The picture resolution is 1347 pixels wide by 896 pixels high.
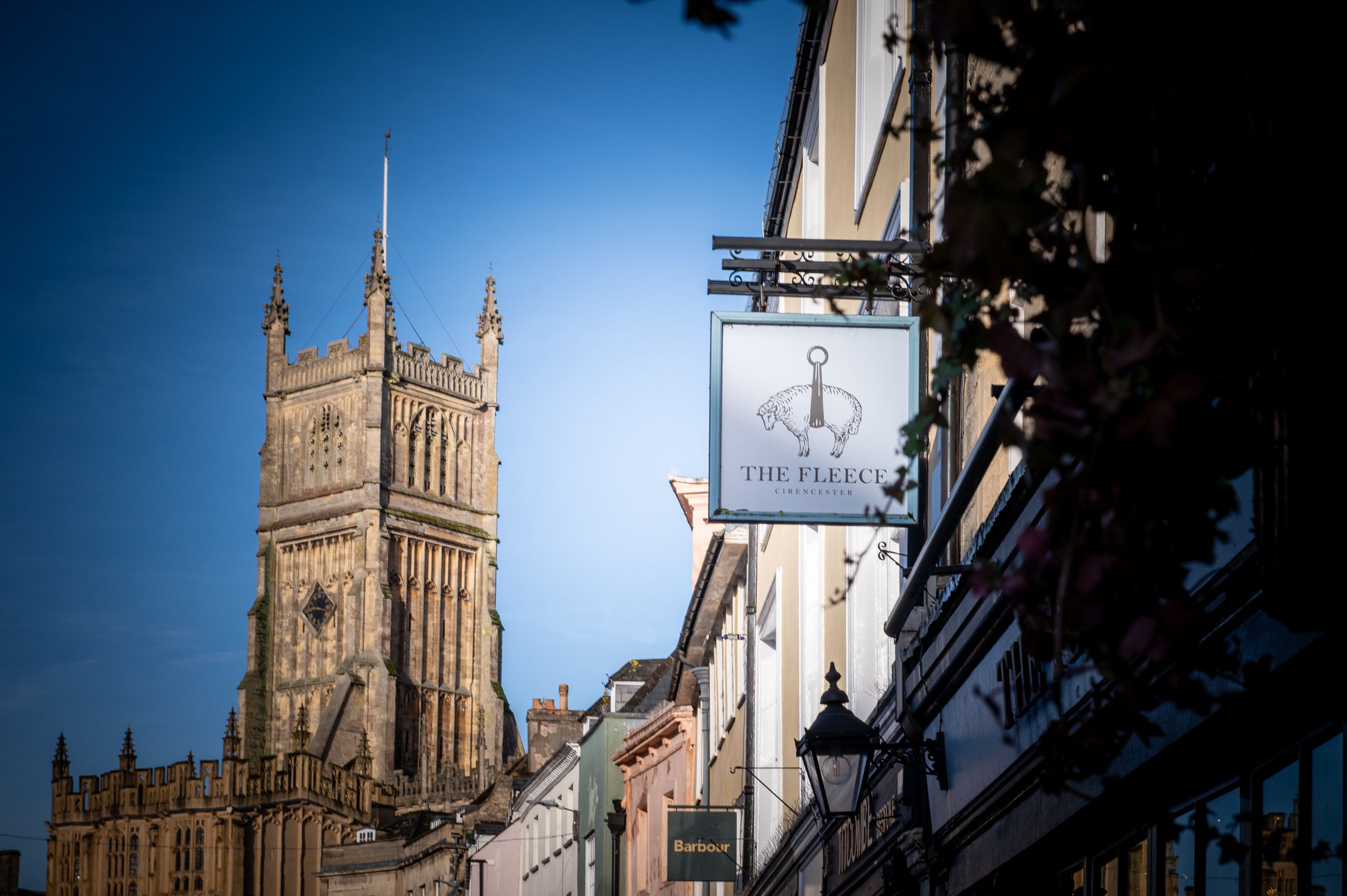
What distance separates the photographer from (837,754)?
9.41 m

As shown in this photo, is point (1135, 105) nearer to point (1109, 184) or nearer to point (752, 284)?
point (1109, 184)

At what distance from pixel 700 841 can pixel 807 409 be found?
41.6ft

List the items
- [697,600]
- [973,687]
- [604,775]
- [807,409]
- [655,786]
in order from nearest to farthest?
1. [973,687]
2. [807,409]
3. [697,600]
4. [655,786]
5. [604,775]

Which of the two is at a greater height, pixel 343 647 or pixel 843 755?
pixel 343 647

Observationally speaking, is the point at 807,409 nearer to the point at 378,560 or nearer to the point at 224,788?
the point at 224,788

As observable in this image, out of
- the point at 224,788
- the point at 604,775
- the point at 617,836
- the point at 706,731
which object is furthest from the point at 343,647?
the point at 706,731

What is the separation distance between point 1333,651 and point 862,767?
5562 mm

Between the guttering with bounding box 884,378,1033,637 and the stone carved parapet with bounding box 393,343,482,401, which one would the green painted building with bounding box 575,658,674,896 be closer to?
the guttering with bounding box 884,378,1033,637

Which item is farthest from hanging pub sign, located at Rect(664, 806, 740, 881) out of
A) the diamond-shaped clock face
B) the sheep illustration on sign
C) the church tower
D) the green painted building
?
the diamond-shaped clock face

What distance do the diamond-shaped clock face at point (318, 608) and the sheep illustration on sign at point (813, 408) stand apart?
101726 mm

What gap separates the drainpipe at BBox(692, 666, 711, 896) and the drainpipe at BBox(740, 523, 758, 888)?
15.2 feet

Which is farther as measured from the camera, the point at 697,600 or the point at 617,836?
the point at 617,836

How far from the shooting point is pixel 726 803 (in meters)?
24.1

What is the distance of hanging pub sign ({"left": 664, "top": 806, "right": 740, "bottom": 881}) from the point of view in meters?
20.9
